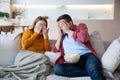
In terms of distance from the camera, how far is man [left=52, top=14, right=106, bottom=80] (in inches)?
84.6

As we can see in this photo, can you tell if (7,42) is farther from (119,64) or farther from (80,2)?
(80,2)

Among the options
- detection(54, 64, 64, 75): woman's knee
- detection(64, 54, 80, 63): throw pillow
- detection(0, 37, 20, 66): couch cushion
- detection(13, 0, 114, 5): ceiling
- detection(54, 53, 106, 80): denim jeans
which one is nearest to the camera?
detection(54, 53, 106, 80): denim jeans

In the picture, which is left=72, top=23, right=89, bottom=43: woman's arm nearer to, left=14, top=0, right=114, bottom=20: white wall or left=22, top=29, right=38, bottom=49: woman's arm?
left=22, top=29, right=38, bottom=49: woman's arm

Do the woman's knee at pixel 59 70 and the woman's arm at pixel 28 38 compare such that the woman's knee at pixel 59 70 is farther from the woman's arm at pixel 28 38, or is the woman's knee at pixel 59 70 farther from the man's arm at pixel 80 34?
the woman's arm at pixel 28 38

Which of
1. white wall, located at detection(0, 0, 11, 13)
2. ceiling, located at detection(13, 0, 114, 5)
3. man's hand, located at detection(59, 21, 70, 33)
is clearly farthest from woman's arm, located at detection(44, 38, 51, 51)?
white wall, located at detection(0, 0, 11, 13)

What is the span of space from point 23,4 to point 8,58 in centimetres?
459

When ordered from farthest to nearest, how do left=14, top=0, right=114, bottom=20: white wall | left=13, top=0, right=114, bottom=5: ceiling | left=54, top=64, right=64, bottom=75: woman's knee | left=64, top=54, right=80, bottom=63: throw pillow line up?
left=14, top=0, right=114, bottom=20: white wall → left=13, top=0, right=114, bottom=5: ceiling → left=64, top=54, right=80, bottom=63: throw pillow → left=54, top=64, right=64, bottom=75: woman's knee

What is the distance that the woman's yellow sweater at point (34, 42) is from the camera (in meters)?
2.54

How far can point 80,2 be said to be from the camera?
646 centimetres

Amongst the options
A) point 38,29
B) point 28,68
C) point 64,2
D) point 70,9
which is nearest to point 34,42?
point 38,29

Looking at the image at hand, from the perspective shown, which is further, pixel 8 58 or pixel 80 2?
pixel 80 2

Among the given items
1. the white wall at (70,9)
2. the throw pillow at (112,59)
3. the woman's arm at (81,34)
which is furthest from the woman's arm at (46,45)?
the white wall at (70,9)

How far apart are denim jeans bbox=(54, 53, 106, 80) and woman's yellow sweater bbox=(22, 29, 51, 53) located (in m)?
0.42

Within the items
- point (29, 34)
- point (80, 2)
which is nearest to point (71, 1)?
point (80, 2)
